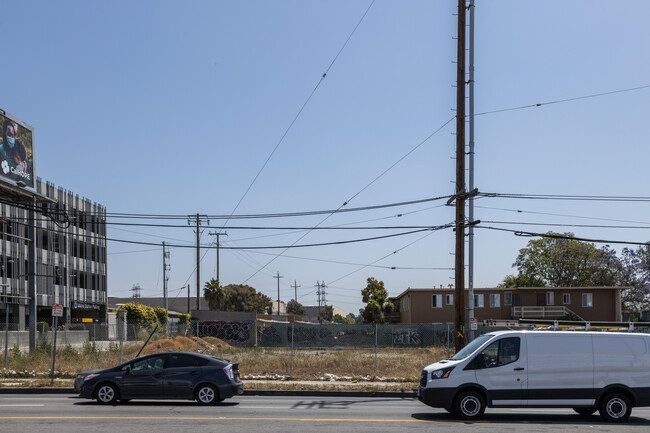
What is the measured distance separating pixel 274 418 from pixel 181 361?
12.9 ft

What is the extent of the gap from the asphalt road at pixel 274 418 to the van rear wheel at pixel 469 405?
285mm

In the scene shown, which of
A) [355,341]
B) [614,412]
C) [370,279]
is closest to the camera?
[614,412]

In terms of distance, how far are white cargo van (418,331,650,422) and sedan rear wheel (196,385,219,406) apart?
5.40 m

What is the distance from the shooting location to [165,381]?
17.1 m

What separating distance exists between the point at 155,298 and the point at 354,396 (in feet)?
349

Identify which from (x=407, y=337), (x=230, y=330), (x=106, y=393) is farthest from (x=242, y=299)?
(x=106, y=393)

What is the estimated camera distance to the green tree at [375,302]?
234ft

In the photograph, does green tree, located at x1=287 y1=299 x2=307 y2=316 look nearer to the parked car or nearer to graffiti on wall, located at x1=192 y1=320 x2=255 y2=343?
graffiti on wall, located at x1=192 y1=320 x2=255 y2=343

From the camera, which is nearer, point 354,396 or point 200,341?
point 354,396

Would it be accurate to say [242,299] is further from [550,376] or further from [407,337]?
[550,376]

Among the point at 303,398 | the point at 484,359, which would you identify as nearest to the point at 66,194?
the point at 303,398

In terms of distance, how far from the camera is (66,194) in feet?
210

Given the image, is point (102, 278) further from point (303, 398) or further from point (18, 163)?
point (303, 398)

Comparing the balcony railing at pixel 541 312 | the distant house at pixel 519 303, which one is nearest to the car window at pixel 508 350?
the distant house at pixel 519 303
